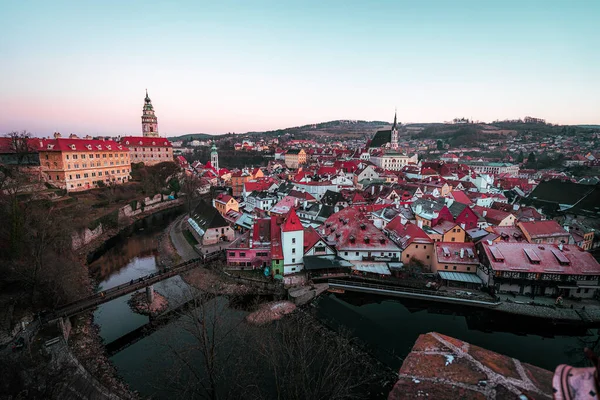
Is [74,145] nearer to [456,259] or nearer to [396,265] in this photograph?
[396,265]

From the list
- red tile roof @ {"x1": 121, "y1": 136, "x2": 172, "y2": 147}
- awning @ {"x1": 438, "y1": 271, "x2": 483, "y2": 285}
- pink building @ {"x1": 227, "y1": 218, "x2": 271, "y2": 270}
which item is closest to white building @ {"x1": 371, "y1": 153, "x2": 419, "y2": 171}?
red tile roof @ {"x1": 121, "y1": 136, "x2": 172, "y2": 147}

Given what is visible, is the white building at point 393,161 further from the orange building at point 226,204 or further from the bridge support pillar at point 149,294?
the bridge support pillar at point 149,294

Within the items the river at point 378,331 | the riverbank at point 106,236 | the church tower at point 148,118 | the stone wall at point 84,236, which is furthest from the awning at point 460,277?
the church tower at point 148,118

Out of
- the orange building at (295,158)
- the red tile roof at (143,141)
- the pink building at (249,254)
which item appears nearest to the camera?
the pink building at (249,254)

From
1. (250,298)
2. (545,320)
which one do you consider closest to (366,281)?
(250,298)

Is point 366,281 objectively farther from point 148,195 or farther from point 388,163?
point 388,163

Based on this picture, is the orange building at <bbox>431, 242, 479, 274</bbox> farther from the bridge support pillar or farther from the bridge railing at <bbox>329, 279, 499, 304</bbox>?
the bridge support pillar

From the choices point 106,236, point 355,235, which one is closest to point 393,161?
point 355,235
